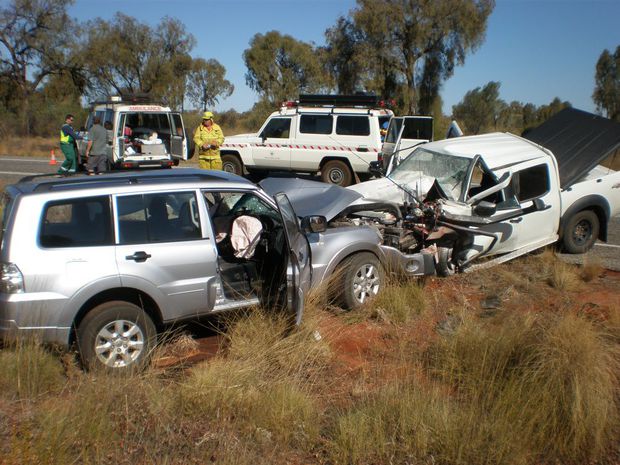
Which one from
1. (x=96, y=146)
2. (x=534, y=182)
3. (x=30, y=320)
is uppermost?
(x=96, y=146)

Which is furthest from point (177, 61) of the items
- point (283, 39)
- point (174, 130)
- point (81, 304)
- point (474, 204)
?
point (81, 304)

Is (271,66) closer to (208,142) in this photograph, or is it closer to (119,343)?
(208,142)

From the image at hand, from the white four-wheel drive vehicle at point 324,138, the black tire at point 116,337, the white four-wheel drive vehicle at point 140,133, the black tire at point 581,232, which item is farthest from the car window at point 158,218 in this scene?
the white four-wheel drive vehicle at point 324,138

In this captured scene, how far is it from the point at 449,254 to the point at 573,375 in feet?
10.4

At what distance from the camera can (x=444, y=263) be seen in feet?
23.9

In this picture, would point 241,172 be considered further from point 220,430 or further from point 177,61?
point 177,61

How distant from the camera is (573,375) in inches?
169

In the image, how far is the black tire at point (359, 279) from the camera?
6.25 m

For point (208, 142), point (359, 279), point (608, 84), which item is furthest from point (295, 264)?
point (608, 84)

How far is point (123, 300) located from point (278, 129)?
11722mm

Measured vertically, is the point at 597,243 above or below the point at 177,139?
below

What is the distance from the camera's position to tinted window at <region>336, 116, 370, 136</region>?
15.6 metres

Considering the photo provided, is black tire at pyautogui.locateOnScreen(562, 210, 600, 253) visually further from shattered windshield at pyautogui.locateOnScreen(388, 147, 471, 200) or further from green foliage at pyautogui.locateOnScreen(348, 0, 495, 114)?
green foliage at pyautogui.locateOnScreen(348, 0, 495, 114)

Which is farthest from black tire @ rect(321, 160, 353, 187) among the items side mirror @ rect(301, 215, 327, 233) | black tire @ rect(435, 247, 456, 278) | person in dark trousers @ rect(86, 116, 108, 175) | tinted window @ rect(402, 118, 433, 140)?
side mirror @ rect(301, 215, 327, 233)
